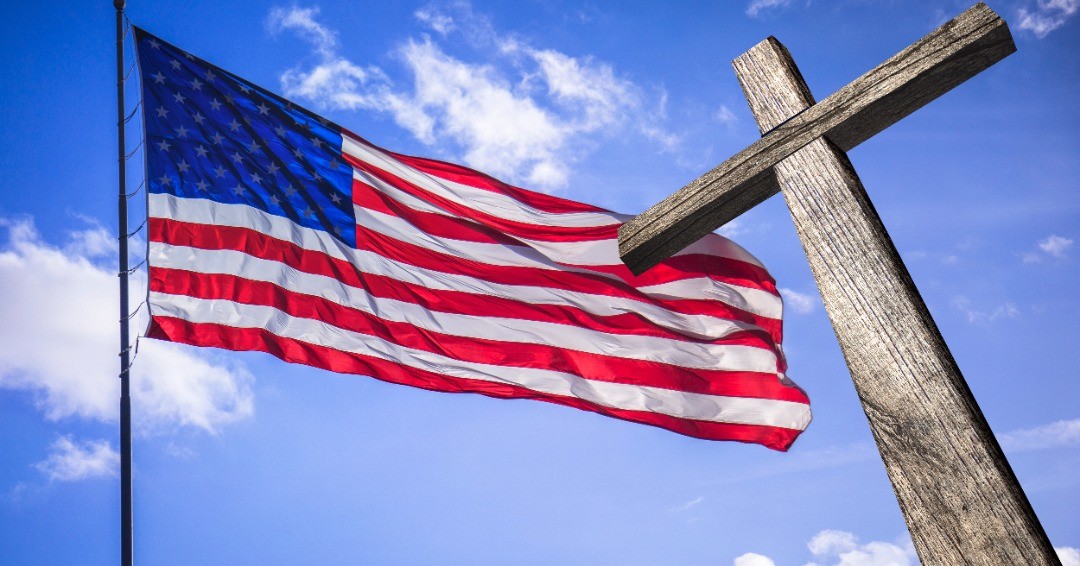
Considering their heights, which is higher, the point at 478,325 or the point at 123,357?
the point at 123,357

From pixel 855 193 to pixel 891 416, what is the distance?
82 cm

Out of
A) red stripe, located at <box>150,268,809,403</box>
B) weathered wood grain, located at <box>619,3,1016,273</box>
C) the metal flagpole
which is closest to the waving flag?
red stripe, located at <box>150,268,809,403</box>

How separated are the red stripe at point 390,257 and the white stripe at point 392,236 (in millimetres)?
50

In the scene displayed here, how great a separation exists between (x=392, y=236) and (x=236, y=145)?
Result: 5.13 feet

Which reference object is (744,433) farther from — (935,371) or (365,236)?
(935,371)

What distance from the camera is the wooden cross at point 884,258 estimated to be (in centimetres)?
224

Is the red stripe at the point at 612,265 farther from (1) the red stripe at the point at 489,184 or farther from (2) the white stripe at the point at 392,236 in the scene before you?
(1) the red stripe at the point at 489,184

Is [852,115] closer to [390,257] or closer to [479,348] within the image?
[479,348]

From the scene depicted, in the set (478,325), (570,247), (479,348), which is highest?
(570,247)

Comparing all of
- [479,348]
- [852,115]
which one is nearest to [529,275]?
[479,348]

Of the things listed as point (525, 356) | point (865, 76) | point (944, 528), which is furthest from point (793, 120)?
point (525, 356)

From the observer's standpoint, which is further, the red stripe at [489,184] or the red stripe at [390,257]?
the red stripe at [489,184]

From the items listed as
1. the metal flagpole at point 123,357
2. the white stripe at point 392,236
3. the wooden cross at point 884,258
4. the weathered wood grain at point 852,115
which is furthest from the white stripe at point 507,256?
the weathered wood grain at point 852,115

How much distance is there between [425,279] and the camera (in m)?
6.74
